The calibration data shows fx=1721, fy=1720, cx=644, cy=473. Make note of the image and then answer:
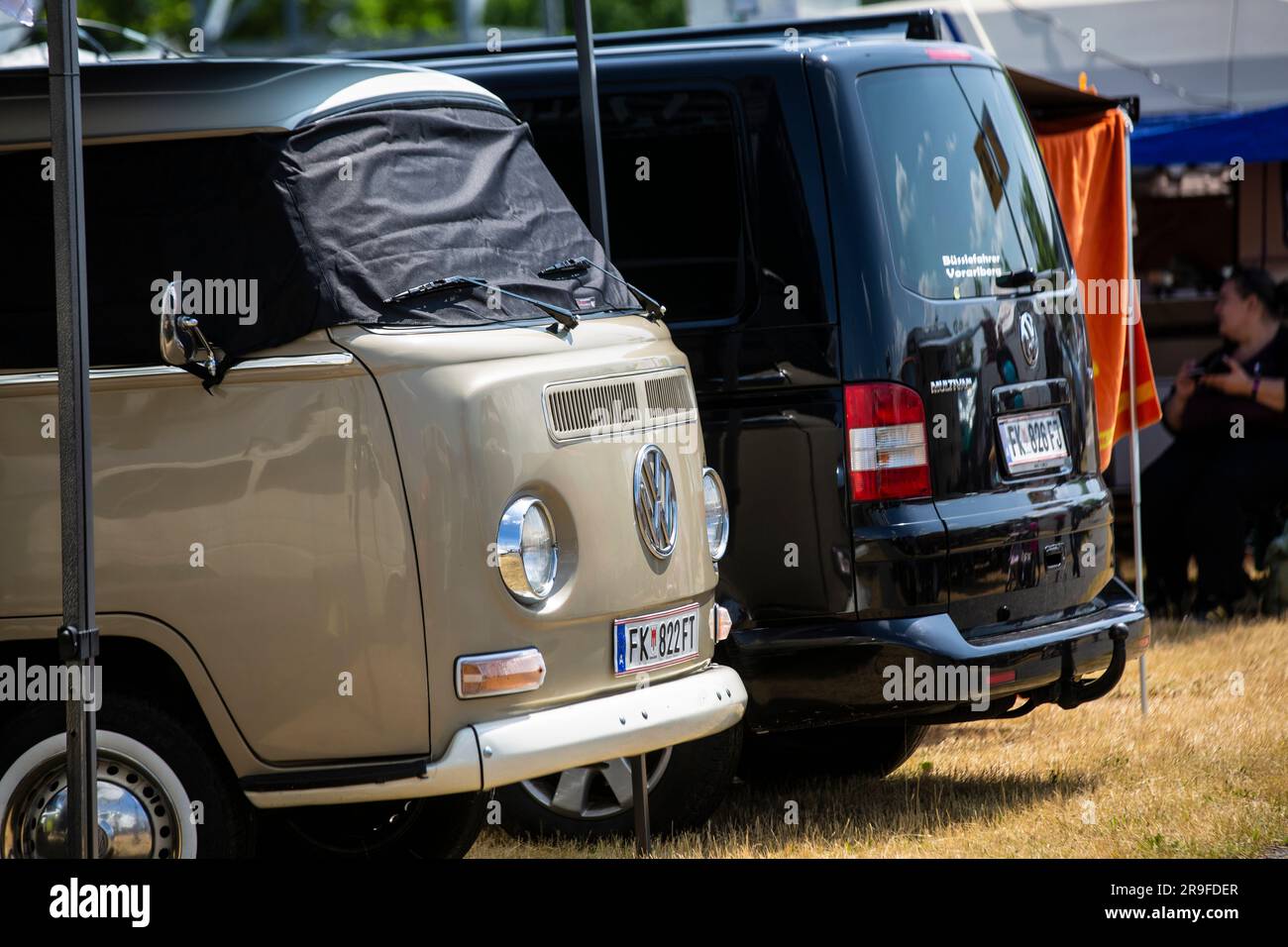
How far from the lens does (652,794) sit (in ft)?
18.4

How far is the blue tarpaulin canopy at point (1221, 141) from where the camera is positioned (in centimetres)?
1112

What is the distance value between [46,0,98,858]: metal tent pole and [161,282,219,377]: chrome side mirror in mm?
188

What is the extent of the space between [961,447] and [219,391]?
2.44 metres

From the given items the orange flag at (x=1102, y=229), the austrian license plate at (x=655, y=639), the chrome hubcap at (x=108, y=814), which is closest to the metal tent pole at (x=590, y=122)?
the austrian license plate at (x=655, y=639)

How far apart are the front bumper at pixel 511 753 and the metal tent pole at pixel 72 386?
0.53 m

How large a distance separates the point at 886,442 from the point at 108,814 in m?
2.54

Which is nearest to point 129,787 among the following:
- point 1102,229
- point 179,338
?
point 179,338

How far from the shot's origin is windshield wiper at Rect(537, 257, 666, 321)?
191 inches

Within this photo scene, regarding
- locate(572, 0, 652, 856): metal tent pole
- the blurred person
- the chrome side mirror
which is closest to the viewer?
the chrome side mirror

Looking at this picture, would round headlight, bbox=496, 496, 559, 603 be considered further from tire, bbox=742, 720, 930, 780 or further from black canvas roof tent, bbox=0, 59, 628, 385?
tire, bbox=742, 720, 930, 780

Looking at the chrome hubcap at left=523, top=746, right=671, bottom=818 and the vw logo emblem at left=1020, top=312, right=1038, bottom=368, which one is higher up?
the vw logo emblem at left=1020, top=312, right=1038, bottom=368

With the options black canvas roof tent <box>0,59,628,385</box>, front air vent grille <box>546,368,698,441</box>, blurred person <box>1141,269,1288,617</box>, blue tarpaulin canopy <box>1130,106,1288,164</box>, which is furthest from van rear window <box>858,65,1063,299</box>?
blue tarpaulin canopy <box>1130,106,1288,164</box>

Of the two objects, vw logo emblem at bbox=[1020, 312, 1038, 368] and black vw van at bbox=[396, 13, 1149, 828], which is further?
Result: vw logo emblem at bbox=[1020, 312, 1038, 368]

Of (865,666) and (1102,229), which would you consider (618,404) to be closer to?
(865,666)
